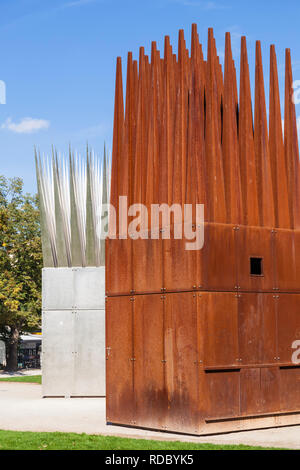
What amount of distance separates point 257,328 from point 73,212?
1066 cm

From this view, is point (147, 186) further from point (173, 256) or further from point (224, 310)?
point (224, 310)

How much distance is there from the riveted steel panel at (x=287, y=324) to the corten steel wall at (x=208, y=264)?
28 millimetres

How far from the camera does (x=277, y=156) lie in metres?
15.5

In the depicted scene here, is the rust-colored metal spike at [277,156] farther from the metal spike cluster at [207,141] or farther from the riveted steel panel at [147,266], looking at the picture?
the riveted steel panel at [147,266]

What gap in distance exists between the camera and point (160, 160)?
1528 cm

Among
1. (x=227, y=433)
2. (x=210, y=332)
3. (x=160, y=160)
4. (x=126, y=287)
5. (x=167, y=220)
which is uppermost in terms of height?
(x=160, y=160)

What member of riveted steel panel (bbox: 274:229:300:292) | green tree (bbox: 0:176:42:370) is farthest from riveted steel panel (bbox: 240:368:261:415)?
green tree (bbox: 0:176:42:370)

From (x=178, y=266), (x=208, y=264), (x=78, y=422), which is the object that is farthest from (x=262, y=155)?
(x=78, y=422)

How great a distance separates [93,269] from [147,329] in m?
8.65

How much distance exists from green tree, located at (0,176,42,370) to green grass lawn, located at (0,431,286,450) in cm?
2887

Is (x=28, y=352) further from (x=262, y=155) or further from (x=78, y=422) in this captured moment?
(x=262, y=155)

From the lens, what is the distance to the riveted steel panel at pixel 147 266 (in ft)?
47.2

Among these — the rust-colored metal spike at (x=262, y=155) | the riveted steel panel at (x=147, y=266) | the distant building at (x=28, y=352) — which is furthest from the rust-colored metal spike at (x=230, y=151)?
→ the distant building at (x=28, y=352)
